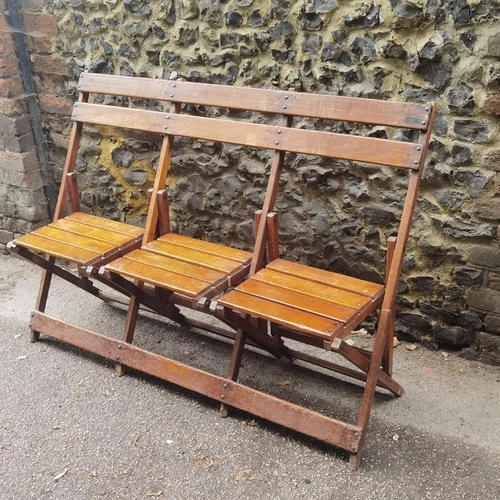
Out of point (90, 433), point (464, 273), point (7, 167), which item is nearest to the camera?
point (90, 433)

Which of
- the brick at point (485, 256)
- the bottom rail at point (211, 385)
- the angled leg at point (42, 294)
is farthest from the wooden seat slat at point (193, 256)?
the brick at point (485, 256)

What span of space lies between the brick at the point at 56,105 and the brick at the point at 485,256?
2.40 meters

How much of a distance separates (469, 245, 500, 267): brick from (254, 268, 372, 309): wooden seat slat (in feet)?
2.28

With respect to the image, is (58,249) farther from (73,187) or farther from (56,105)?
(56,105)

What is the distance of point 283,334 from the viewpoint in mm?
2955

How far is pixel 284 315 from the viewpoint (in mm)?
2273

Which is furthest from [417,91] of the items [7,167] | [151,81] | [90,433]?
[7,167]

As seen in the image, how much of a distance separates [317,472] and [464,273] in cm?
115

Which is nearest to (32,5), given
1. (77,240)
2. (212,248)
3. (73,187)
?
(73,187)

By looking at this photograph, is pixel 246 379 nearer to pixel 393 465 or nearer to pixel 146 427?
pixel 146 427

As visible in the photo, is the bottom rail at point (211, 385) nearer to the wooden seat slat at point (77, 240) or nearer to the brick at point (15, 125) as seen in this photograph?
the wooden seat slat at point (77, 240)

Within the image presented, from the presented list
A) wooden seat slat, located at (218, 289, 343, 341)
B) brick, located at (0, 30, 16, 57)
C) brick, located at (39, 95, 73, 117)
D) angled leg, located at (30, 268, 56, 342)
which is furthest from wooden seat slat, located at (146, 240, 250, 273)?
brick, located at (0, 30, 16, 57)

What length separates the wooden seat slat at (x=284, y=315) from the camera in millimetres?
Answer: 2180

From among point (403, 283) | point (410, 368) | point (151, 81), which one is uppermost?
point (151, 81)
